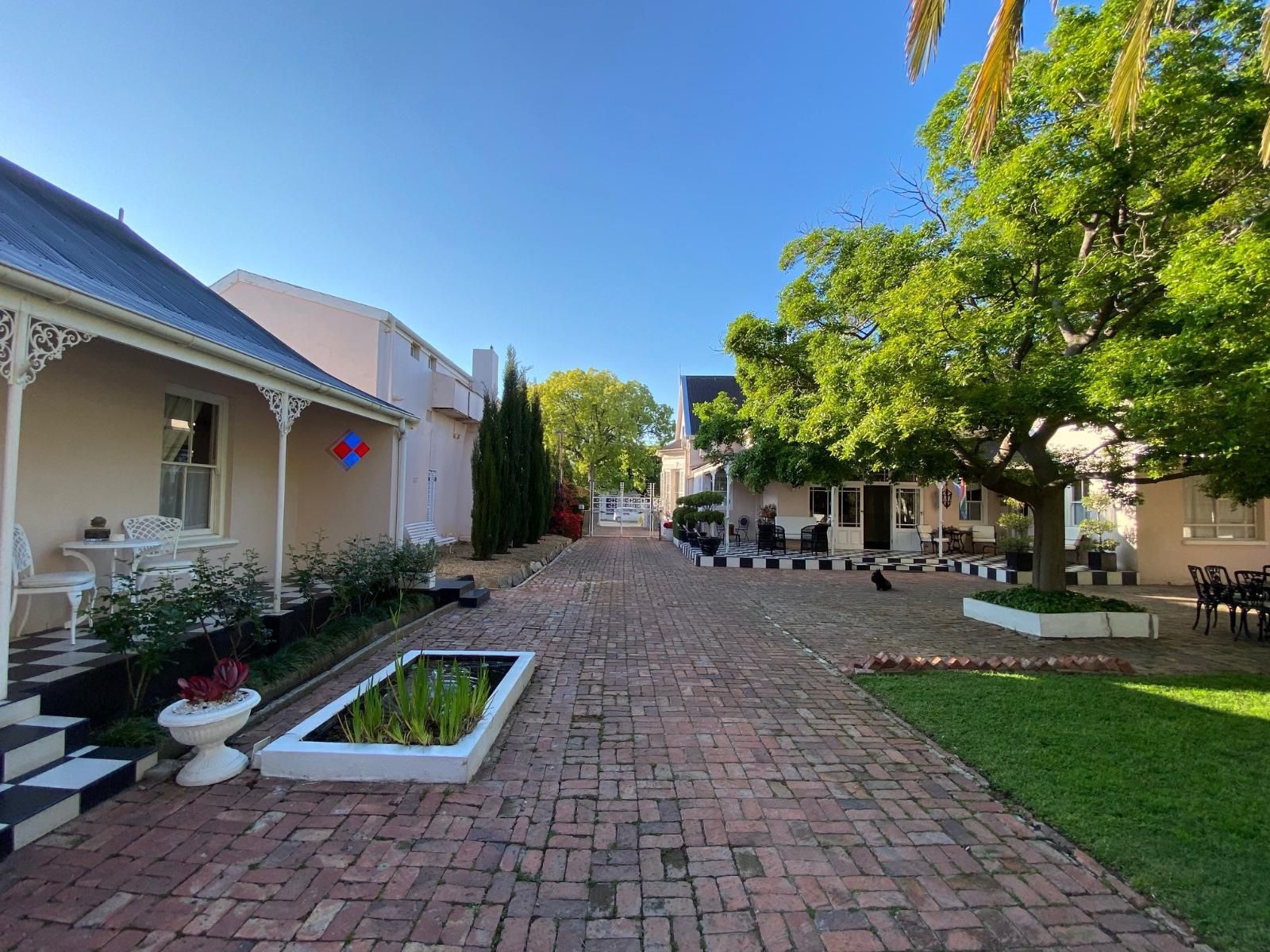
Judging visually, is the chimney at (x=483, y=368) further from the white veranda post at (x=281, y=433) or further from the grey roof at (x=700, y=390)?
the white veranda post at (x=281, y=433)

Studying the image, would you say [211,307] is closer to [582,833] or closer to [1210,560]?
[582,833]

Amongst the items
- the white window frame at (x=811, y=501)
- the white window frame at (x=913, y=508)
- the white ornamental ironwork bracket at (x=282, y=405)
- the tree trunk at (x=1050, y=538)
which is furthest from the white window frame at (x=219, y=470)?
the white window frame at (x=913, y=508)

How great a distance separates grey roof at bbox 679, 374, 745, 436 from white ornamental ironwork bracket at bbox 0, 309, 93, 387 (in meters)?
23.6

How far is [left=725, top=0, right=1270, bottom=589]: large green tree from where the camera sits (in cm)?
486

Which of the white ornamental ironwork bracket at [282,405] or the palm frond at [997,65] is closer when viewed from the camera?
the palm frond at [997,65]

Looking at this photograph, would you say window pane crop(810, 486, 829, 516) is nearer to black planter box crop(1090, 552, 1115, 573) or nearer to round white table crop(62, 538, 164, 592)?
black planter box crop(1090, 552, 1115, 573)

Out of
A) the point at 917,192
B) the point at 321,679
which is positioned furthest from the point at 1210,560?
the point at 321,679

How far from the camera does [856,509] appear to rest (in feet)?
60.5

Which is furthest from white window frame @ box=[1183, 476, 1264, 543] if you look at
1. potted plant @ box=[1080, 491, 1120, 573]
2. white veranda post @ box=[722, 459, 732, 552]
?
white veranda post @ box=[722, 459, 732, 552]

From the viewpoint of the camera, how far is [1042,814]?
299 cm

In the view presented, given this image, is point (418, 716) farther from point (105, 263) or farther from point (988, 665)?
point (988, 665)

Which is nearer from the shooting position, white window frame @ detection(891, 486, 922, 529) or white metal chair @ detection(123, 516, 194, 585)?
white metal chair @ detection(123, 516, 194, 585)

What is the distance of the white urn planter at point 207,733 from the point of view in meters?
3.13

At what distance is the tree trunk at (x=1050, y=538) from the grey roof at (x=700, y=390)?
1874 cm
